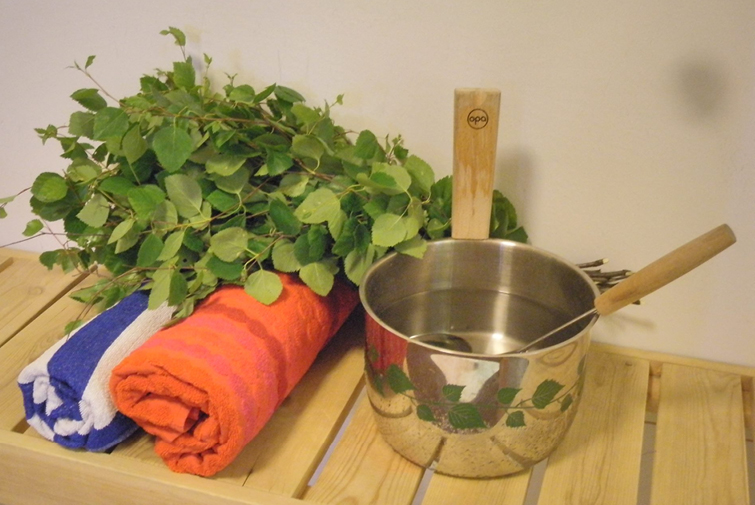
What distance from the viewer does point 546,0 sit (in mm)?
604

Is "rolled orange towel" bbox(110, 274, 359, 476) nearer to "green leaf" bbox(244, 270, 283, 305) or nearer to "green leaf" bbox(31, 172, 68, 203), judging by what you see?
"green leaf" bbox(244, 270, 283, 305)

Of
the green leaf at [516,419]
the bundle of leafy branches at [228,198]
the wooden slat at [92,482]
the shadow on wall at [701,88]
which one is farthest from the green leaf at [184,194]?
the shadow on wall at [701,88]

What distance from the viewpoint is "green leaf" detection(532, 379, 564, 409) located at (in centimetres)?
50

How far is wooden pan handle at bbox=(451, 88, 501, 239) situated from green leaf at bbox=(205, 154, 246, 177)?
0.19 meters

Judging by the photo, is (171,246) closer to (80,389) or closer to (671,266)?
(80,389)

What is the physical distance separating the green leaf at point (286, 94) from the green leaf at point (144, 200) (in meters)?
0.15

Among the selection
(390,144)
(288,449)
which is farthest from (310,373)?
(390,144)

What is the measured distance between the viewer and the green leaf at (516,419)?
1.65ft

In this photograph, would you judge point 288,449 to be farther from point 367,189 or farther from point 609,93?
point 609,93

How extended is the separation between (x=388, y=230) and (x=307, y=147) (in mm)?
105

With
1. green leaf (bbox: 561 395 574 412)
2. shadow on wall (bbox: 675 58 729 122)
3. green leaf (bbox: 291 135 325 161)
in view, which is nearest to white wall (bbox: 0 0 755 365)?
shadow on wall (bbox: 675 58 729 122)

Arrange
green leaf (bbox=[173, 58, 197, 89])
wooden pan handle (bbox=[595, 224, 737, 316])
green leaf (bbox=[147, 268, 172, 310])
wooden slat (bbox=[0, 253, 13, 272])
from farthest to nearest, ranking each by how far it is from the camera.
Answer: wooden slat (bbox=[0, 253, 13, 272]), green leaf (bbox=[173, 58, 197, 89]), green leaf (bbox=[147, 268, 172, 310]), wooden pan handle (bbox=[595, 224, 737, 316])

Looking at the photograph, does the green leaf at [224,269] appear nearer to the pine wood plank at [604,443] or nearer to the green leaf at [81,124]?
the green leaf at [81,124]

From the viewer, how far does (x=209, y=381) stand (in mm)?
508
